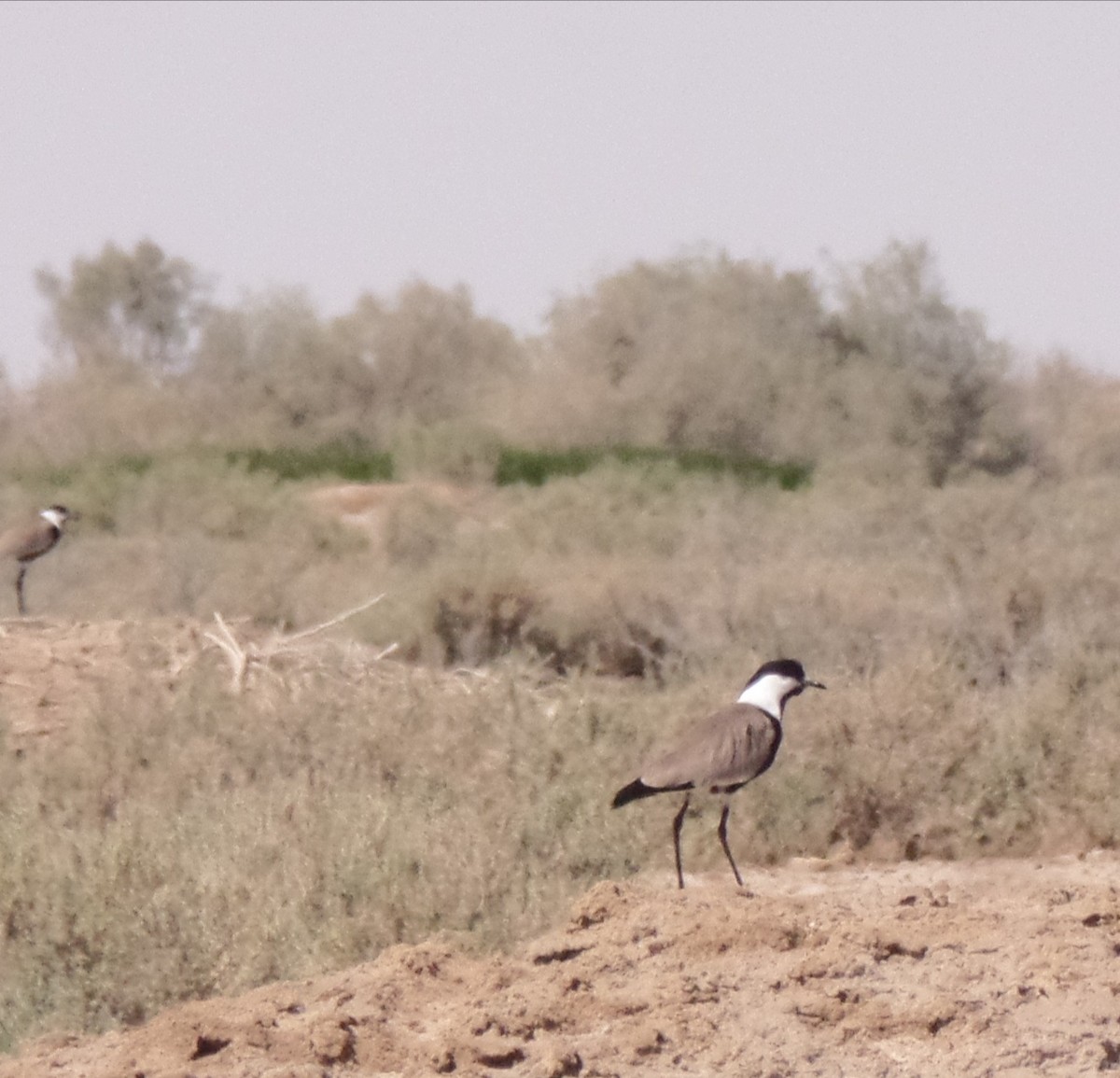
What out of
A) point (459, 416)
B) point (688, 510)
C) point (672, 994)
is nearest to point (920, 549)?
point (688, 510)

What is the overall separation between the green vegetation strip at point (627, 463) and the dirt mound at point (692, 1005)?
74.5 feet

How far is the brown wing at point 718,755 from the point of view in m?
8.38

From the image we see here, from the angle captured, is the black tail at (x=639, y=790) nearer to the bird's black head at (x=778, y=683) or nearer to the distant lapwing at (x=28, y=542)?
the bird's black head at (x=778, y=683)

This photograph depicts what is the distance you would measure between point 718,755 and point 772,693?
60 centimetres

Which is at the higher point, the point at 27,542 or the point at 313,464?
the point at 313,464

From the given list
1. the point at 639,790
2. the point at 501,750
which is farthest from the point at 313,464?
the point at 639,790

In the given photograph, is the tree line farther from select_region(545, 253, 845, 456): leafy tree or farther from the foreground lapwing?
the foreground lapwing

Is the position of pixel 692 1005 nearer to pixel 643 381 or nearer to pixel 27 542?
pixel 27 542

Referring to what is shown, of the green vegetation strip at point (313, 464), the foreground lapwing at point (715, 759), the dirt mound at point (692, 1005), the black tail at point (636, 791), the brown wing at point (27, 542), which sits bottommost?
the dirt mound at point (692, 1005)

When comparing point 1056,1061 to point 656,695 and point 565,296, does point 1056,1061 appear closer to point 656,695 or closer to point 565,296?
point 656,695

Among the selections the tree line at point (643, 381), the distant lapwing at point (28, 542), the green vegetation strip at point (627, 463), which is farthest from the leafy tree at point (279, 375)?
the distant lapwing at point (28, 542)

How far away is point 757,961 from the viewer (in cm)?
672

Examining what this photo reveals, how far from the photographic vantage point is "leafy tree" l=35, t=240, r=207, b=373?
6044 cm

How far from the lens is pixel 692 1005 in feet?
20.6
